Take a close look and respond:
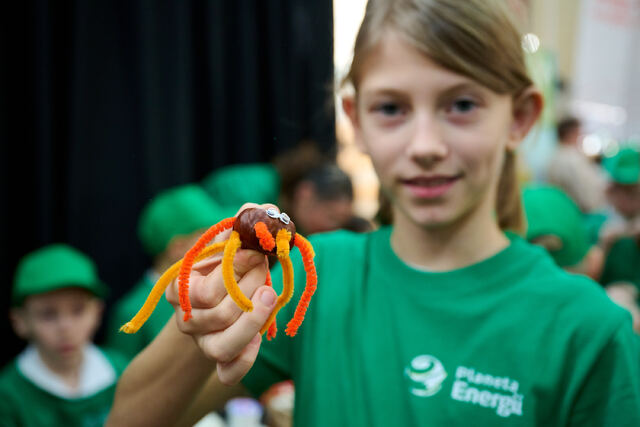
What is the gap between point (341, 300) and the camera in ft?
1.82

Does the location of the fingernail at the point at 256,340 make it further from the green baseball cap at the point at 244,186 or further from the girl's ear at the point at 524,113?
the green baseball cap at the point at 244,186

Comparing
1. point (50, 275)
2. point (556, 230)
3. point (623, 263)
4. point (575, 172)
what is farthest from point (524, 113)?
point (575, 172)

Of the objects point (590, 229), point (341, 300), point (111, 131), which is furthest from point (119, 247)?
point (590, 229)

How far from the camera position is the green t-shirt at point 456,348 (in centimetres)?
47

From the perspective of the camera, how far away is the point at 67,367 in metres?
1.22

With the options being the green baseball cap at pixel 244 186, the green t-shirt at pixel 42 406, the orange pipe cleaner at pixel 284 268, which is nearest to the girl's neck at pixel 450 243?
Result: the orange pipe cleaner at pixel 284 268

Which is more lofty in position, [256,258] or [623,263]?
[256,258]

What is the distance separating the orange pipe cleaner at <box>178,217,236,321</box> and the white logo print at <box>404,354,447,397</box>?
0.84 feet

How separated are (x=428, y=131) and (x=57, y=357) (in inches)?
41.1

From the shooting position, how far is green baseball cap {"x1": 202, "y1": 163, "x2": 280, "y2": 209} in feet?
5.71

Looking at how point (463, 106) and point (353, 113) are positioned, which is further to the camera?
point (353, 113)

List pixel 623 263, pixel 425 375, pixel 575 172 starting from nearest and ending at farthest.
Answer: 1. pixel 425 375
2. pixel 623 263
3. pixel 575 172

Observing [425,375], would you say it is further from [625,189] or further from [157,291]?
[625,189]

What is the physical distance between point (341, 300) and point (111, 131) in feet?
3.90
